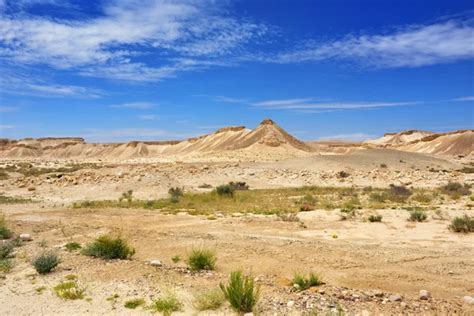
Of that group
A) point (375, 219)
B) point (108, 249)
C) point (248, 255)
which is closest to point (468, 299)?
point (248, 255)

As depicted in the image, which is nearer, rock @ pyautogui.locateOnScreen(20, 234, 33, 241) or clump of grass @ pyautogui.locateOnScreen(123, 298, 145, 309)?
clump of grass @ pyautogui.locateOnScreen(123, 298, 145, 309)

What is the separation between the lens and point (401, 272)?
8.09 metres

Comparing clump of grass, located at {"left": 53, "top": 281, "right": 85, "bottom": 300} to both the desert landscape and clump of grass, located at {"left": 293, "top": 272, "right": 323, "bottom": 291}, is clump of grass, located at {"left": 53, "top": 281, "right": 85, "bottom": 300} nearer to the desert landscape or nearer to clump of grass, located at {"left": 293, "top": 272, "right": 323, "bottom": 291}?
the desert landscape

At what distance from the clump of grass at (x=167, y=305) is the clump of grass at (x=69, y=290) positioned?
1.33 meters

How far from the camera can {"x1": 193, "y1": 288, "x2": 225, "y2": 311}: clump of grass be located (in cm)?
634

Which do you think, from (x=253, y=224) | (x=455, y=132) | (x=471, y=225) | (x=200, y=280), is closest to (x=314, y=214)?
(x=253, y=224)

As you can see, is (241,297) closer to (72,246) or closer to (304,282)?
(304,282)

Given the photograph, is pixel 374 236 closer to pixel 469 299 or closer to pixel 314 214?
pixel 314 214

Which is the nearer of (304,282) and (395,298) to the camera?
(395,298)

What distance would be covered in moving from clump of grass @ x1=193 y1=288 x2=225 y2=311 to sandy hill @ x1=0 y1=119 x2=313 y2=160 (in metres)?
58.9

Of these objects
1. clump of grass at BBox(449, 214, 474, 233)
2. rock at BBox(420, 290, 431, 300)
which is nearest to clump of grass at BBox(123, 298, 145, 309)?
rock at BBox(420, 290, 431, 300)

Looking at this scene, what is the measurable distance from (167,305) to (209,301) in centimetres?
59

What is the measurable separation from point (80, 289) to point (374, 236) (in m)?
7.85

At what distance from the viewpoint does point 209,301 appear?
21.0 feet
